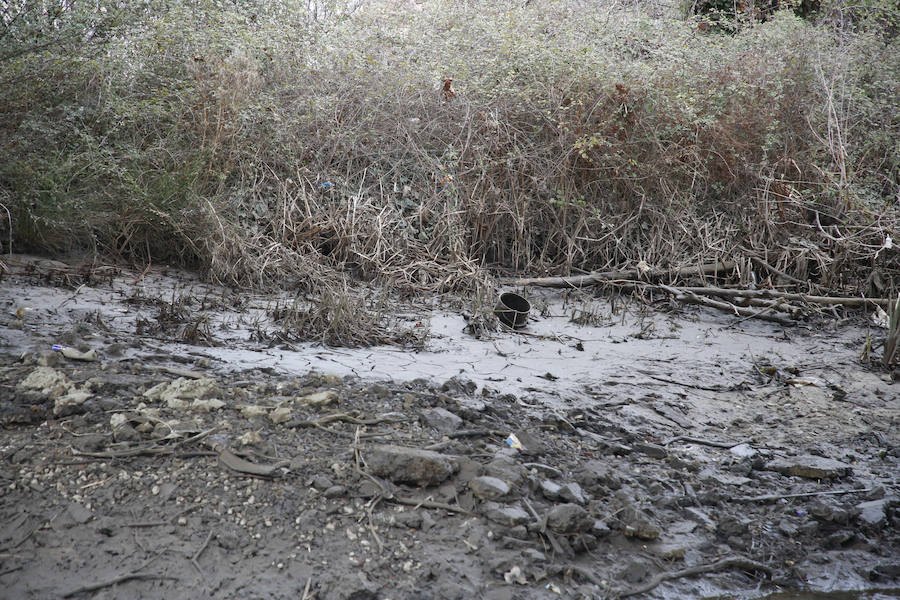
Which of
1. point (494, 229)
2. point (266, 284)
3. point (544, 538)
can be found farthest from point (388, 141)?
point (544, 538)

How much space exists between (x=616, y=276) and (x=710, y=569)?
4.16m

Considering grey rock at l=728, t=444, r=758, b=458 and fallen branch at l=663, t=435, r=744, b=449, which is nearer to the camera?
grey rock at l=728, t=444, r=758, b=458

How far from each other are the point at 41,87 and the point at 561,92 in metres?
4.42

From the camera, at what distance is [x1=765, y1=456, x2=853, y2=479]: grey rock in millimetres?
2975

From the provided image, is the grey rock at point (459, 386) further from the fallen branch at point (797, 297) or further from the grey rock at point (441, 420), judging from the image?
the fallen branch at point (797, 297)

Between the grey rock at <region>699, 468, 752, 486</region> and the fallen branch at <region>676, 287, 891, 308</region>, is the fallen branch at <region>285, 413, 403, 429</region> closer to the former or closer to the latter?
the grey rock at <region>699, 468, 752, 486</region>

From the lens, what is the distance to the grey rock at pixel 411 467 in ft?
8.11

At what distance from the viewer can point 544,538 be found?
2.29m

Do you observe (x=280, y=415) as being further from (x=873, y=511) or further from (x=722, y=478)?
(x=873, y=511)

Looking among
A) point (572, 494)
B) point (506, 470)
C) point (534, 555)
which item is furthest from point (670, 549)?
point (506, 470)

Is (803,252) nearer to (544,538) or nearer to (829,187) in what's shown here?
(829,187)

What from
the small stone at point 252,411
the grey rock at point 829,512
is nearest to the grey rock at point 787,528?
the grey rock at point 829,512

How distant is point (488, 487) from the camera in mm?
2430

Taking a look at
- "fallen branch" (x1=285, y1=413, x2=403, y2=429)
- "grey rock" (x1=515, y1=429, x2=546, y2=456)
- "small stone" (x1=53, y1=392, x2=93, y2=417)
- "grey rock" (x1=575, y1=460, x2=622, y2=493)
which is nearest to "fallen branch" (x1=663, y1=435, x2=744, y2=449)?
"grey rock" (x1=575, y1=460, x2=622, y2=493)
